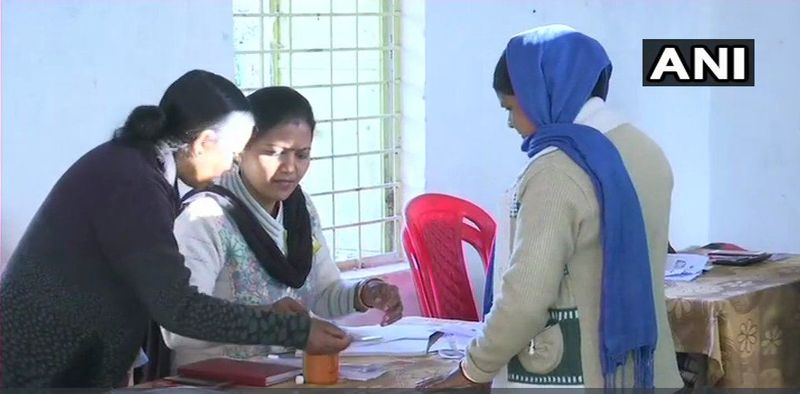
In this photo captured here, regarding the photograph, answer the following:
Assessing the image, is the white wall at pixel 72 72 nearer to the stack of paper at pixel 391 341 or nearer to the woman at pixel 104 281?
the stack of paper at pixel 391 341

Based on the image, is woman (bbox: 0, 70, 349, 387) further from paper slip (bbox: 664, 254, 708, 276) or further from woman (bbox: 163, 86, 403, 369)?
paper slip (bbox: 664, 254, 708, 276)

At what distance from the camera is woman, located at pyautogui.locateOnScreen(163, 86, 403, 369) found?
293 cm

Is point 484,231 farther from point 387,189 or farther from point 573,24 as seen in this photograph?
point 573,24

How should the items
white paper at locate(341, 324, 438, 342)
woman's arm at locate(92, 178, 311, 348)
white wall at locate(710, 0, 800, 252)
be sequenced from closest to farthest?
woman's arm at locate(92, 178, 311, 348) → white paper at locate(341, 324, 438, 342) → white wall at locate(710, 0, 800, 252)

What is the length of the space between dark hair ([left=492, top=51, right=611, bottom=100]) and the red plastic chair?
1.80 metres

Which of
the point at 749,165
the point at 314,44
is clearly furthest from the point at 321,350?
the point at 749,165

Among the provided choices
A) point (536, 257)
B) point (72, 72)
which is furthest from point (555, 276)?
point (72, 72)

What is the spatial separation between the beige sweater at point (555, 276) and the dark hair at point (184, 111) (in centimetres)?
64

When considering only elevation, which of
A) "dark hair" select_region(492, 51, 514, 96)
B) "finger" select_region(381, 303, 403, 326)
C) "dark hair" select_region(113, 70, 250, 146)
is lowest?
"finger" select_region(381, 303, 403, 326)

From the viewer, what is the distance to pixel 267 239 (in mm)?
3025

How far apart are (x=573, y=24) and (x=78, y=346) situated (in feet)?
11.1

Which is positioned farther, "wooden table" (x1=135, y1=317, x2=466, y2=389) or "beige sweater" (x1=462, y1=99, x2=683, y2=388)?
"wooden table" (x1=135, y1=317, x2=466, y2=389)

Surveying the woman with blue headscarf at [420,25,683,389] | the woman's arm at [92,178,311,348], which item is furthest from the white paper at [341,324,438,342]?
the woman's arm at [92,178,311,348]

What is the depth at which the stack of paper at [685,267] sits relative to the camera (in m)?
3.94
